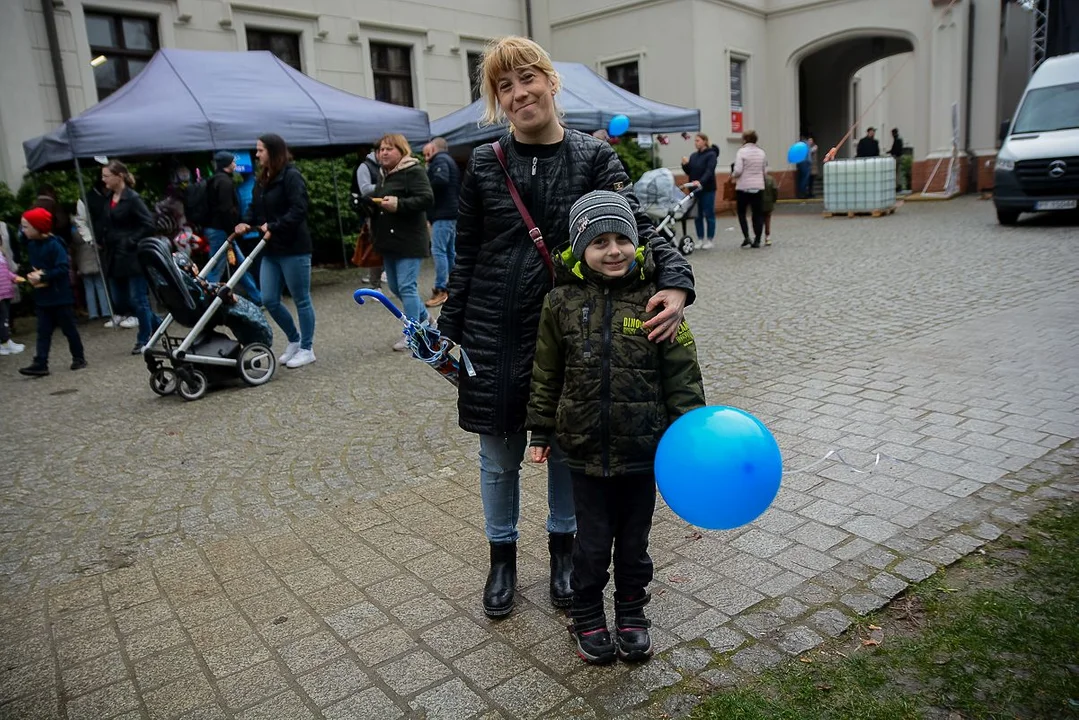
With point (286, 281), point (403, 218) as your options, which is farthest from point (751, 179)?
point (286, 281)

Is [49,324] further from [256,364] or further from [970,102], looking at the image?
[970,102]

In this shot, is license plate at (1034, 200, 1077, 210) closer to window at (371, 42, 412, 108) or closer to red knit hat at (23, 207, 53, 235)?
window at (371, 42, 412, 108)

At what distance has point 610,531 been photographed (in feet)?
8.93

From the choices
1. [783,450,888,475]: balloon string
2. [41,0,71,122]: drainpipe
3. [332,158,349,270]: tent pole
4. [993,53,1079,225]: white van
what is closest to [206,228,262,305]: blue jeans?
[332,158,349,270]: tent pole

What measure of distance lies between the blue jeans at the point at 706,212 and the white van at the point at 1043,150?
4.54m

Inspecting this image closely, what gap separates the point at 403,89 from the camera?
19375 millimetres

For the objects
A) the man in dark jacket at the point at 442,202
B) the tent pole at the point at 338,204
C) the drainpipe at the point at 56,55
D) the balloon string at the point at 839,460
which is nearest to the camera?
the balloon string at the point at 839,460

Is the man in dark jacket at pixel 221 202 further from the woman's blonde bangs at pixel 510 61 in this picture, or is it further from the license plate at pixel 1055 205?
the license plate at pixel 1055 205

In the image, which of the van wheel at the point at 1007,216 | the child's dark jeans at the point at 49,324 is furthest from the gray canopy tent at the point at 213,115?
the van wheel at the point at 1007,216

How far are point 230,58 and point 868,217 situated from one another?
13327 mm

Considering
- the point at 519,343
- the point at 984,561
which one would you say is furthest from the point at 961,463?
the point at 519,343

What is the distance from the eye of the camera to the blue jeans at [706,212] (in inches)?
574

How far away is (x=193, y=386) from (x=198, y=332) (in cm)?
45

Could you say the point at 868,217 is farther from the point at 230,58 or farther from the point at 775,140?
the point at 230,58
